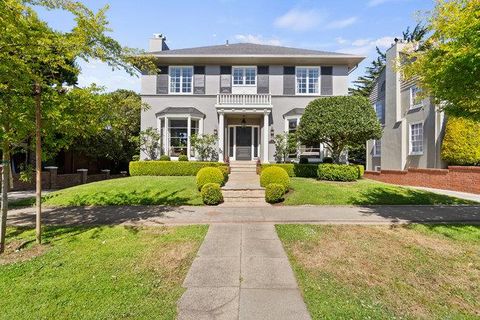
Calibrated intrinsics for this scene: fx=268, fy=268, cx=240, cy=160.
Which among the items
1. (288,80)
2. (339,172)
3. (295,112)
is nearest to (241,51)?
(288,80)

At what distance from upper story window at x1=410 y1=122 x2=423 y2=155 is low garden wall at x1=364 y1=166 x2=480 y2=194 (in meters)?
1.96

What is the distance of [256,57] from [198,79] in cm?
432

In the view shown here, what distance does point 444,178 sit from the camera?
46.6 ft

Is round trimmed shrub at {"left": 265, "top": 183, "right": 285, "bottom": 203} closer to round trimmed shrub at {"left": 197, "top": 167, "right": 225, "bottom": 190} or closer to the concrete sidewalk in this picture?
the concrete sidewalk

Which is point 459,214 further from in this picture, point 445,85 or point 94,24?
point 94,24

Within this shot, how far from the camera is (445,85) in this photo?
626cm

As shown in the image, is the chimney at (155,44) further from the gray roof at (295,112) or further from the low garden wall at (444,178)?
the low garden wall at (444,178)

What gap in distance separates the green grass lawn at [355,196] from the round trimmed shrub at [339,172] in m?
0.83

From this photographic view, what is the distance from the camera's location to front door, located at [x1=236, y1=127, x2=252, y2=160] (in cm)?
1978

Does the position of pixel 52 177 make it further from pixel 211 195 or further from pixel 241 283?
pixel 241 283

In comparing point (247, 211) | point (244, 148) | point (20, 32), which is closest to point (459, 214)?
point (247, 211)

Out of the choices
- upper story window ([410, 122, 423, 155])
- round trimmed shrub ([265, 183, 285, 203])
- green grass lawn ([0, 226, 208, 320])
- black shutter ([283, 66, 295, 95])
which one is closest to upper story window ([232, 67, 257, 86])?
black shutter ([283, 66, 295, 95])

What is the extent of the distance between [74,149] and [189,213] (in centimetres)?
1395

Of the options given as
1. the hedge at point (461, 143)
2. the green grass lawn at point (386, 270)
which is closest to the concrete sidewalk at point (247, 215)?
the green grass lawn at point (386, 270)
